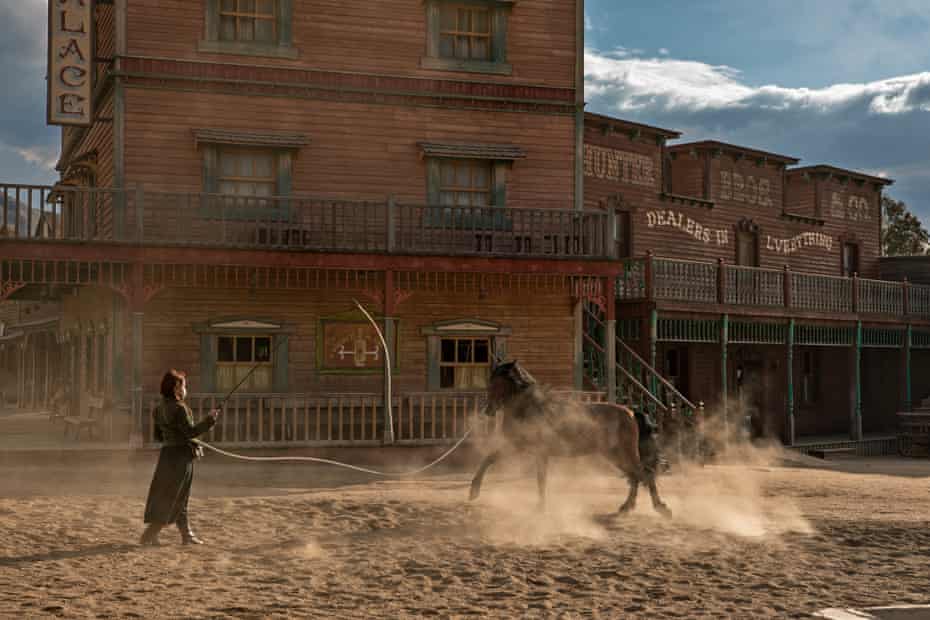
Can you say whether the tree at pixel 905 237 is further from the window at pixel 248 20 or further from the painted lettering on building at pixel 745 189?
the window at pixel 248 20

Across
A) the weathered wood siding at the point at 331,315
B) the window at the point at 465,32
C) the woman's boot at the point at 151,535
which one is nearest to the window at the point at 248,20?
the window at the point at 465,32

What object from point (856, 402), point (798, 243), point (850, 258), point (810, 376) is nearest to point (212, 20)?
point (856, 402)

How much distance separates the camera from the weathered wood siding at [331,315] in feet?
65.2

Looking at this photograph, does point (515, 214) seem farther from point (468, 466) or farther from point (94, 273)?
point (94, 273)

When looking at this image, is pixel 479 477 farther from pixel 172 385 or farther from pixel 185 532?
pixel 172 385

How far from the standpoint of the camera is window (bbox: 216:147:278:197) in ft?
67.4

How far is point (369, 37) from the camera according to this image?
21.5 m

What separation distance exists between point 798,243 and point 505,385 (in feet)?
74.3

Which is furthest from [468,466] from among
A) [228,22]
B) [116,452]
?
[228,22]

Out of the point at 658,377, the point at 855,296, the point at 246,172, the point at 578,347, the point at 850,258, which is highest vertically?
the point at 246,172

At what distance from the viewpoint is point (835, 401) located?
33.0 meters

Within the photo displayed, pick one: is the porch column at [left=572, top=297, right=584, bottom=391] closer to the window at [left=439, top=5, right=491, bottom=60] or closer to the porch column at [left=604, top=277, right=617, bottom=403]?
the porch column at [left=604, top=277, right=617, bottom=403]

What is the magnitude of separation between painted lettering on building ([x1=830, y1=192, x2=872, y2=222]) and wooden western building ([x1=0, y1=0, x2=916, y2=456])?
39.0 ft

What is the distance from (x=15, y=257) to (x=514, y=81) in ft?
33.8
